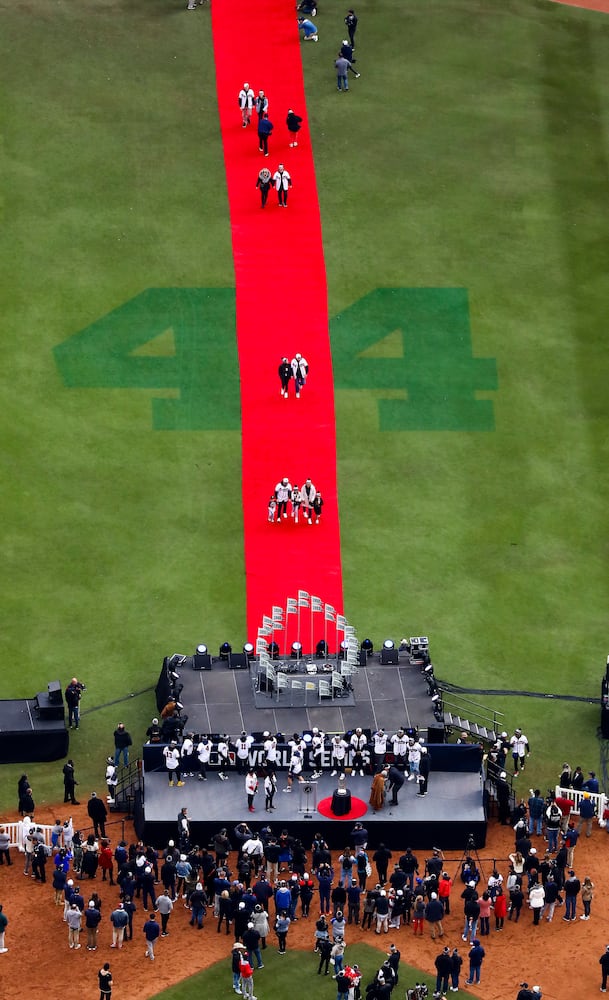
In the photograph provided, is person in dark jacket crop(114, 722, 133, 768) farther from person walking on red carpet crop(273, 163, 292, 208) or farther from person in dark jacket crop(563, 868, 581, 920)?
person walking on red carpet crop(273, 163, 292, 208)

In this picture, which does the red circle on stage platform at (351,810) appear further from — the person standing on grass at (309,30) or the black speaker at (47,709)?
the person standing on grass at (309,30)

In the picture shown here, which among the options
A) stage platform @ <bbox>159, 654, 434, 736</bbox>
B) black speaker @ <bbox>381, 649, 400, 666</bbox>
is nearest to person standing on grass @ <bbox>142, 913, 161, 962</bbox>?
stage platform @ <bbox>159, 654, 434, 736</bbox>

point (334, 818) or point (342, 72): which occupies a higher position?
point (342, 72)

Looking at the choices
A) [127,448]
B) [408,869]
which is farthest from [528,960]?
[127,448]

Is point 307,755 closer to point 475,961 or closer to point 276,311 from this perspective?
point 475,961

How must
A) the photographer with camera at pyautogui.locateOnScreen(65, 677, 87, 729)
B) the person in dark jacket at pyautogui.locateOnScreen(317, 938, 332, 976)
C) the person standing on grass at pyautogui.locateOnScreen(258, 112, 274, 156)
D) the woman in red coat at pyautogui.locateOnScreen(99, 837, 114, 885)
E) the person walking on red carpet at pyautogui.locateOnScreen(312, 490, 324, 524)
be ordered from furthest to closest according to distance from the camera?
the person standing on grass at pyautogui.locateOnScreen(258, 112, 274, 156) < the person walking on red carpet at pyautogui.locateOnScreen(312, 490, 324, 524) < the photographer with camera at pyautogui.locateOnScreen(65, 677, 87, 729) < the woman in red coat at pyautogui.locateOnScreen(99, 837, 114, 885) < the person in dark jacket at pyautogui.locateOnScreen(317, 938, 332, 976)

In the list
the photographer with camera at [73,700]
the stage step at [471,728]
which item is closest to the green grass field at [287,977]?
the stage step at [471,728]

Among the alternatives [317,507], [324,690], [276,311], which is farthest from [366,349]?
[324,690]
